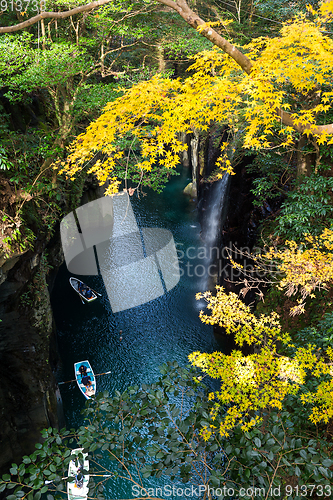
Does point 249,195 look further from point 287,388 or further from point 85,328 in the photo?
point 85,328

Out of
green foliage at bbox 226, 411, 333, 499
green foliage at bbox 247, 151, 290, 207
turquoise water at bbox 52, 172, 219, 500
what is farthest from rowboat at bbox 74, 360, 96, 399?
green foliage at bbox 247, 151, 290, 207

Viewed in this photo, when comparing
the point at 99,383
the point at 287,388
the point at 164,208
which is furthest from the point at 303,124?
the point at 164,208

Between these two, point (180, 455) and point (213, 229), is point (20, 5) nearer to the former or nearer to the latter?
point (180, 455)

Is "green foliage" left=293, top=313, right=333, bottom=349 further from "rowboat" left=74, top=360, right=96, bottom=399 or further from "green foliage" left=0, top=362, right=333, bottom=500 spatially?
"rowboat" left=74, top=360, right=96, bottom=399

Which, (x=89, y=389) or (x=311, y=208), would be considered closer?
(x=311, y=208)

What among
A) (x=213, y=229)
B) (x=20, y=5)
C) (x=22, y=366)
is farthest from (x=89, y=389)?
(x=20, y=5)

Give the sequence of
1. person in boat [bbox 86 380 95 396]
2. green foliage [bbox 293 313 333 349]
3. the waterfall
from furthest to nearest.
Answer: the waterfall
person in boat [bbox 86 380 95 396]
green foliage [bbox 293 313 333 349]
